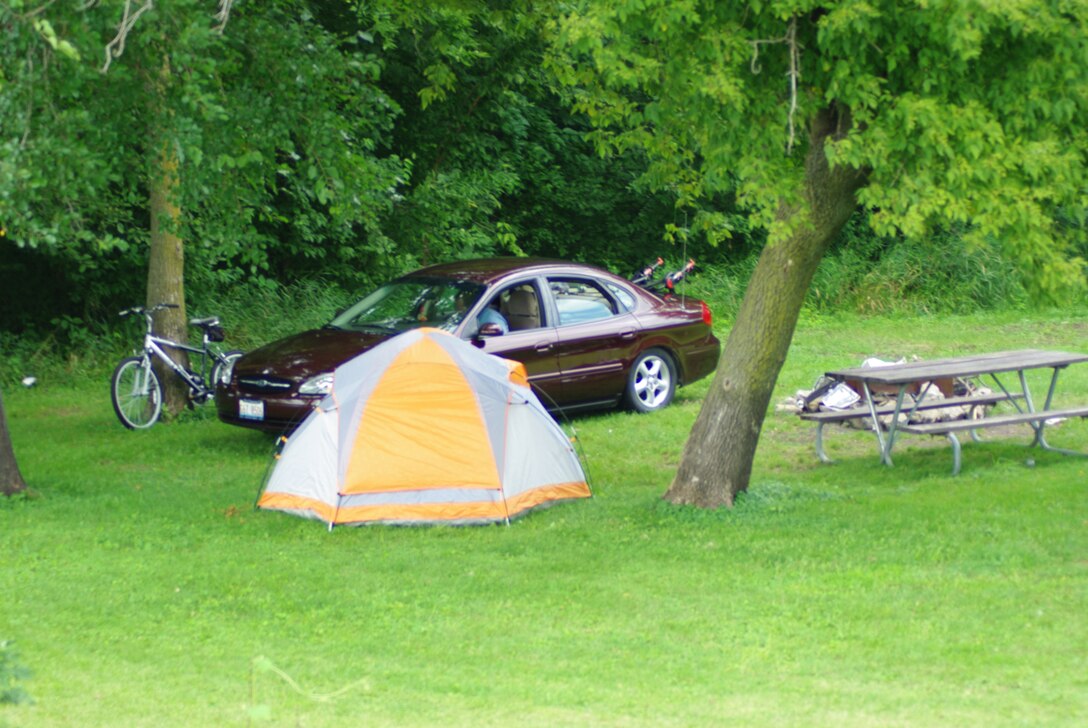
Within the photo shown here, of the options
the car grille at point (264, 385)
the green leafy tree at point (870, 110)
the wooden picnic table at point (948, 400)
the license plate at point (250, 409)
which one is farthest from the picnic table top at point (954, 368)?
the license plate at point (250, 409)

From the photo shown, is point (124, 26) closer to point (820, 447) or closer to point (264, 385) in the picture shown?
point (264, 385)

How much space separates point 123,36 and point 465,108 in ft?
32.8

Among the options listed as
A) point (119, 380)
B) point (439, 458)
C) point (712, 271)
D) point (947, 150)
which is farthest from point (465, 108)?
point (947, 150)

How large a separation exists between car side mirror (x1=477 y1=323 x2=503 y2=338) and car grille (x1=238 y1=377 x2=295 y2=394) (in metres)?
1.70

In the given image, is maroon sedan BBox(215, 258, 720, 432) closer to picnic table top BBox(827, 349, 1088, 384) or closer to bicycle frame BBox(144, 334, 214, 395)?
bicycle frame BBox(144, 334, 214, 395)

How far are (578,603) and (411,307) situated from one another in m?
5.56

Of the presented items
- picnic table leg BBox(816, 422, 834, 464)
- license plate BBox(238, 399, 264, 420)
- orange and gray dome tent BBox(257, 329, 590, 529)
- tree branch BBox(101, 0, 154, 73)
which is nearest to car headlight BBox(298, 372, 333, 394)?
license plate BBox(238, 399, 264, 420)

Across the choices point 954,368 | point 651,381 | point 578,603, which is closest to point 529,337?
point 651,381

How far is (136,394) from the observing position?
12.4m

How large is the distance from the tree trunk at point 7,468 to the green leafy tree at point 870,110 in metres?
4.58

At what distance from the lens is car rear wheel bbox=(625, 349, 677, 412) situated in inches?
510

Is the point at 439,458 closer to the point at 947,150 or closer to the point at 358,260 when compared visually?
the point at 947,150

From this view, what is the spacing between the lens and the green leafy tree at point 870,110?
6.96 m

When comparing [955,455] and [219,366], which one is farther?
[219,366]
